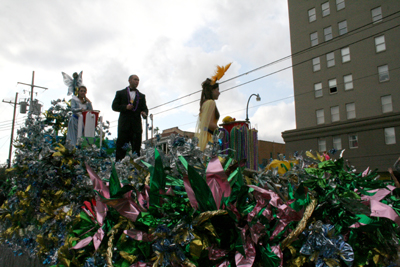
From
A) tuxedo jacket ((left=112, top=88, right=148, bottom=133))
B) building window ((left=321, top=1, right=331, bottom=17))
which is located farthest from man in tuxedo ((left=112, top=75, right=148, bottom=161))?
building window ((left=321, top=1, right=331, bottom=17))

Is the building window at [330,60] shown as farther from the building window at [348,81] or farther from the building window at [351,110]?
the building window at [351,110]

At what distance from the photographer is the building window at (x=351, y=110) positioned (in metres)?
23.7

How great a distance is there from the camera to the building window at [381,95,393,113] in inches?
866

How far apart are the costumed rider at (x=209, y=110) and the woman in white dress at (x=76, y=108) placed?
201cm

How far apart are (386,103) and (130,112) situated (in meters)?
22.9

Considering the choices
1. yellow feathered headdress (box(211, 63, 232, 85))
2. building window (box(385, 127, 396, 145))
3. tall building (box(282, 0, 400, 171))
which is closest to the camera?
yellow feathered headdress (box(211, 63, 232, 85))

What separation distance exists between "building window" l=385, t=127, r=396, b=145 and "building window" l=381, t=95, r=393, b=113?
1455mm

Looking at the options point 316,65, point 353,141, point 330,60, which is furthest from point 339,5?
point 353,141

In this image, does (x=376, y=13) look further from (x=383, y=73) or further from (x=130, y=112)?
(x=130, y=112)

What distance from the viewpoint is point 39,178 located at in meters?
2.13

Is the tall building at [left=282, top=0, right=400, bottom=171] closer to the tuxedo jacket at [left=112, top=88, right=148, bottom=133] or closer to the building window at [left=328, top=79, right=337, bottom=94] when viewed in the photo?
the building window at [left=328, top=79, right=337, bottom=94]

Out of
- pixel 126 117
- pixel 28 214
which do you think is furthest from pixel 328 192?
pixel 126 117

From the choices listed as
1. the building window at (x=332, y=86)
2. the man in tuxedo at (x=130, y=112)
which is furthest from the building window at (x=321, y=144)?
the man in tuxedo at (x=130, y=112)

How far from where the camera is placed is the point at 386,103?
22.2m
